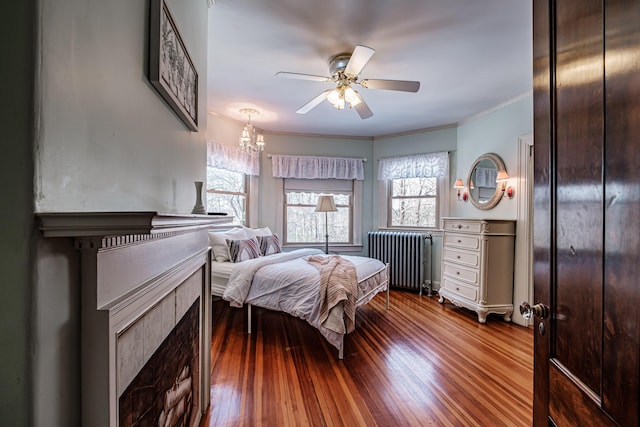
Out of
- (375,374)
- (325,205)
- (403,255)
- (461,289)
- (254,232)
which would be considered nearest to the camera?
(375,374)

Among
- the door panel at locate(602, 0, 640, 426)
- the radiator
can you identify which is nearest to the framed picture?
the door panel at locate(602, 0, 640, 426)

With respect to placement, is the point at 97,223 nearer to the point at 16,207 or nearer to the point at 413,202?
the point at 16,207

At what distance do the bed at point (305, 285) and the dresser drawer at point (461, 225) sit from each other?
1103 millimetres

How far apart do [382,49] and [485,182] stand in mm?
2433

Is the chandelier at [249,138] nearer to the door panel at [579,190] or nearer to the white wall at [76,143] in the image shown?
the white wall at [76,143]

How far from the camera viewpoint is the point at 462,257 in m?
3.70

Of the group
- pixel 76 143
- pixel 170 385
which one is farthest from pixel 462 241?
pixel 76 143

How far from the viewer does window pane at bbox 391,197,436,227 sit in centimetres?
475

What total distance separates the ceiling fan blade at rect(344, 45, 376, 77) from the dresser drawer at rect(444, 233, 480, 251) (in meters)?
2.43

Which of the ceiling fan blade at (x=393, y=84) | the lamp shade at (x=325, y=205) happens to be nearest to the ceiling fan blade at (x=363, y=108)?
the ceiling fan blade at (x=393, y=84)

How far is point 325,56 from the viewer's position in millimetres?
2502

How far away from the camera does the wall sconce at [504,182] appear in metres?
3.49

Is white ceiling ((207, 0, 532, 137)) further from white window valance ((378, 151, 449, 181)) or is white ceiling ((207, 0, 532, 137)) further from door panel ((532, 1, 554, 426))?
door panel ((532, 1, 554, 426))

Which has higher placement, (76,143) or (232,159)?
(232,159)
